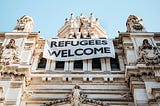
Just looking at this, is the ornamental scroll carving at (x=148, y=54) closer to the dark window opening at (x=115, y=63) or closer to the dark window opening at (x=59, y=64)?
the dark window opening at (x=115, y=63)

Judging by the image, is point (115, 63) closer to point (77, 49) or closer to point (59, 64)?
point (77, 49)

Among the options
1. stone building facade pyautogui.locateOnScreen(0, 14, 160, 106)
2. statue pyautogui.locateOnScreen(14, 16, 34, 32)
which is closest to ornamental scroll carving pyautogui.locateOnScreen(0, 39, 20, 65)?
stone building facade pyautogui.locateOnScreen(0, 14, 160, 106)

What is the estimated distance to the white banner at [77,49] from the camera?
2823 cm

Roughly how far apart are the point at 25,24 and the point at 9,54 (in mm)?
6581

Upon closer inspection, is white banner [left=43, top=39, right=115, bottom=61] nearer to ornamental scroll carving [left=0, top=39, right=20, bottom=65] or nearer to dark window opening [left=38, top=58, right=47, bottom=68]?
dark window opening [left=38, top=58, right=47, bottom=68]

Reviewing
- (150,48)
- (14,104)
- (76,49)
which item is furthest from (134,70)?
(14,104)

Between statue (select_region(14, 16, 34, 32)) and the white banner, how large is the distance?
2.85 meters

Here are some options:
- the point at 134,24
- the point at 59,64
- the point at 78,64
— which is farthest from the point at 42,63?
the point at 134,24

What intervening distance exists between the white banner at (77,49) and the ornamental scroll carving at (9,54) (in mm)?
2535

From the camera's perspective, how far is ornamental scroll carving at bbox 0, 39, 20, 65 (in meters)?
25.5

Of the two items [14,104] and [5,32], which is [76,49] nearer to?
[5,32]

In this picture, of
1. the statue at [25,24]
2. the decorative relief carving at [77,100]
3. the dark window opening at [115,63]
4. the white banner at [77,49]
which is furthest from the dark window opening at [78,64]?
the statue at [25,24]

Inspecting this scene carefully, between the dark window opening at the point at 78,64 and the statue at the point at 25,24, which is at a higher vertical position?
the statue at the point at 25,24

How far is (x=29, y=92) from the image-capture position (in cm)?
2405
